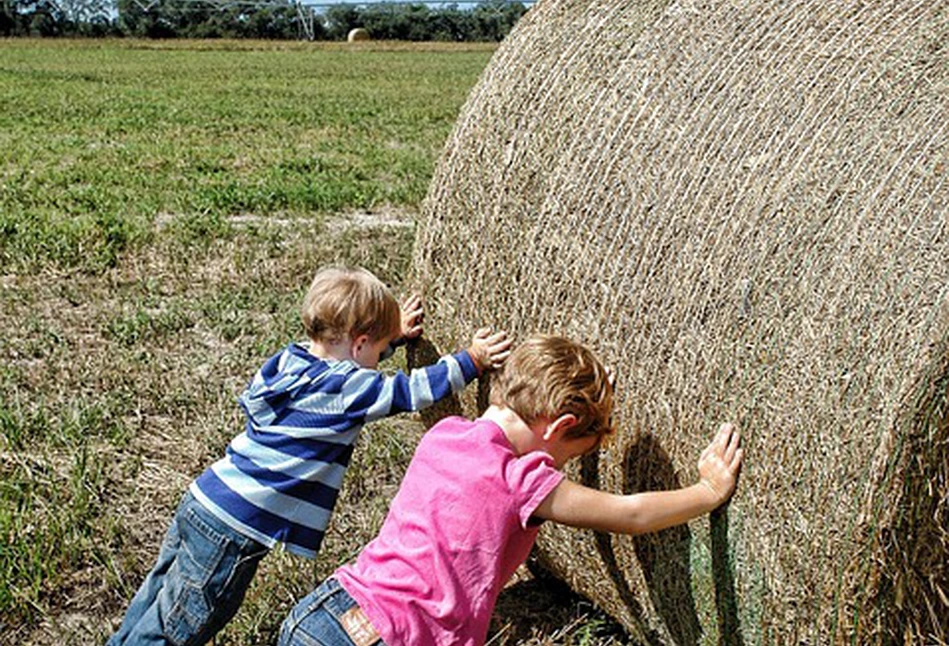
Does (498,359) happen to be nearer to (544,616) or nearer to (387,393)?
(387,393)

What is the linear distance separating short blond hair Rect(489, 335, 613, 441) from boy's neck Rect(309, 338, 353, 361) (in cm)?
55

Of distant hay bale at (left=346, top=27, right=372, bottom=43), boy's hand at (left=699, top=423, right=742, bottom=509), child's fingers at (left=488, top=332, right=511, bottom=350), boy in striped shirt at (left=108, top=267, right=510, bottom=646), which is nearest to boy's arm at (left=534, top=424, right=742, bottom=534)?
boy's hand at (left=699, top=423, right=742, bottom=509)

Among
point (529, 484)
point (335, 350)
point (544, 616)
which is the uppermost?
point (335, 350)

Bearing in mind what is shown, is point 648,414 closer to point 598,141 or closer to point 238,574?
point 598,141

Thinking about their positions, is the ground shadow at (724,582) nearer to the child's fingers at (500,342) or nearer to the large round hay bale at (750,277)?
the large round hay bale at (750,277)

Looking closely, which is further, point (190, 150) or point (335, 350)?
point (190, 150)

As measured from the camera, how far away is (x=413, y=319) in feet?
14.4

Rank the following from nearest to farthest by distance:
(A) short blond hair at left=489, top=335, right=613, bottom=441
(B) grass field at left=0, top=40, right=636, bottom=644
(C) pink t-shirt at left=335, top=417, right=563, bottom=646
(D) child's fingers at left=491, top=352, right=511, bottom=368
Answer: (C) pink t-shirt at left=335, top=417, right=563, bottom=646 → (A) short blond hair at left=489, top=335, right=613, bottom=441 → (D) child's fingers at left=491, top=352, right=511, bottom=368 → (B) grass field at left=0, top=40, right=636, bottom=644

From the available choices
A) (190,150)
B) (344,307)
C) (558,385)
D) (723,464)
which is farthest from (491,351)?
(190,150)

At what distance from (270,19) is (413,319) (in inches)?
2578

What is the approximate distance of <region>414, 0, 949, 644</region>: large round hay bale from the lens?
9.23 feet

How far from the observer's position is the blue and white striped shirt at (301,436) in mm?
3646

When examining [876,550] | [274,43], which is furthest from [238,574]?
[274,43]

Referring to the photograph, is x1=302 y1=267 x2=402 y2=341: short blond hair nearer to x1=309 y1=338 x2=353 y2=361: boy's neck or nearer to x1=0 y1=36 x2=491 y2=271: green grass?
x1=309 y1=338 x2=353 y2=361: boy's neck
